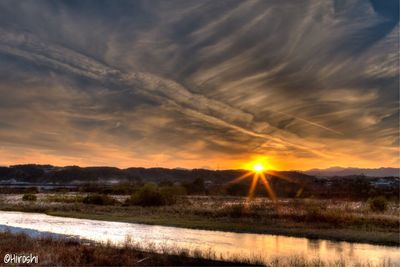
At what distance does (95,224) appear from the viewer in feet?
169

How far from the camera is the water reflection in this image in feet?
109

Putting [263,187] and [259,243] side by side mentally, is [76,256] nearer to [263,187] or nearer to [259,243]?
[259,243]

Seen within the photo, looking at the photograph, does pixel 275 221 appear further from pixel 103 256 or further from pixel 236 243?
pixel 103 256

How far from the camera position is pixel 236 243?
3838 centimetres

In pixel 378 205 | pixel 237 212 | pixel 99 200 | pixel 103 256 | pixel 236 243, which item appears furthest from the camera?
pixel 99 200

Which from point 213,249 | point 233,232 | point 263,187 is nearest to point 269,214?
point 233,232

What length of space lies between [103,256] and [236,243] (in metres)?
14.6

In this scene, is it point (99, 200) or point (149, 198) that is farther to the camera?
point (99, 200)

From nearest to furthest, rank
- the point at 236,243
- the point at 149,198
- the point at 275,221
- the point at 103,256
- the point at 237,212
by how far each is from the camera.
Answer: the point at 103,256, the point at 236,243, the point at 275,221, the point at 237,212, the point at 149,198

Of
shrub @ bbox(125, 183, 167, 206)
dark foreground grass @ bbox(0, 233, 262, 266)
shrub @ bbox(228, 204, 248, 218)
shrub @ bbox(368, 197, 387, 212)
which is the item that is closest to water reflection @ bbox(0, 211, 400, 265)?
dark foreground grass @ bbox(0, 233, 262, 266)

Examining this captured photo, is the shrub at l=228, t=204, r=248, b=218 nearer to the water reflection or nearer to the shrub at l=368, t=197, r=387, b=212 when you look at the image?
the water reflection

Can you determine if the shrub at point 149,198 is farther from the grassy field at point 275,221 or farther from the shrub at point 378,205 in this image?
the shrub at point 378,205

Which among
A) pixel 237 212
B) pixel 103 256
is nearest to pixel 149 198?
pixel 237 212

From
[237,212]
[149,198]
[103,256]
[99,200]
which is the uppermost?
[149,198]
